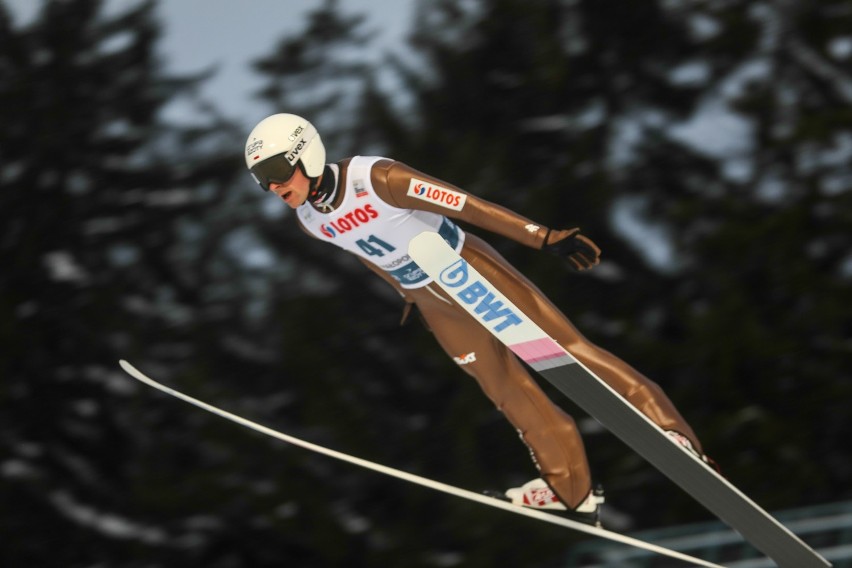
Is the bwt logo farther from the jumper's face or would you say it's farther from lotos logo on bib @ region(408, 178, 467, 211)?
the jumper's face

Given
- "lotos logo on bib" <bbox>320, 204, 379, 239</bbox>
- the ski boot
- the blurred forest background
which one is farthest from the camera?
the blurred forest background

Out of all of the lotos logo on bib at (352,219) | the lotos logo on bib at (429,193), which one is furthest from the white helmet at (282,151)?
the lotos logo on bib at (429,193)

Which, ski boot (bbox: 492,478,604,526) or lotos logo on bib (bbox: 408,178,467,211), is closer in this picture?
lotos logo on bib (bbox: 408,178,467,211)

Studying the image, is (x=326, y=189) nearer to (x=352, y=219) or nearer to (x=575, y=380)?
(x=352, y=219)

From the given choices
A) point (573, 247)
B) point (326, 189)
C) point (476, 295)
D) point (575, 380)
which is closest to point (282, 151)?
point (326, 189)

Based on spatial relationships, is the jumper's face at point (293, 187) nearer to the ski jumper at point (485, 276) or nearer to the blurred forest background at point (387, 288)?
the ski jumper at point (485, 276)

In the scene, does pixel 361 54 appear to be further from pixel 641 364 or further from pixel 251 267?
pixel 641 364

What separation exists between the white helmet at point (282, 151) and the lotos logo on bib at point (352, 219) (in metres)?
0.14

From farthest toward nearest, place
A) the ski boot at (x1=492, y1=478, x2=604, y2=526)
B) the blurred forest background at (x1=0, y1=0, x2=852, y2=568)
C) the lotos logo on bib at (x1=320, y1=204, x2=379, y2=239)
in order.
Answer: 1. the blurred forest background at (x1=0, y1=0, x2=852, y2=568)
2. the ski boot at (x1=492, y1=478, x2=604, y2=526)
3. the lotos logo on bib at (x1=320, y1=204, x2=379, y2=239)

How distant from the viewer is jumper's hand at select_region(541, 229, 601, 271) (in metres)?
3.09

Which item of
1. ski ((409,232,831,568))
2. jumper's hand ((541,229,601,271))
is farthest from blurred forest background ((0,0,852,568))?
jumper's hand ((541,229,601,271))

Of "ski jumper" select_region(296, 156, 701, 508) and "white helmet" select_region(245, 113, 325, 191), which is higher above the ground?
"white helmet" select_region(245, 113, 325, 191)

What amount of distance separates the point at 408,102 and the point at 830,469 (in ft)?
9.58

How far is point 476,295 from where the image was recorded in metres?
3.10
